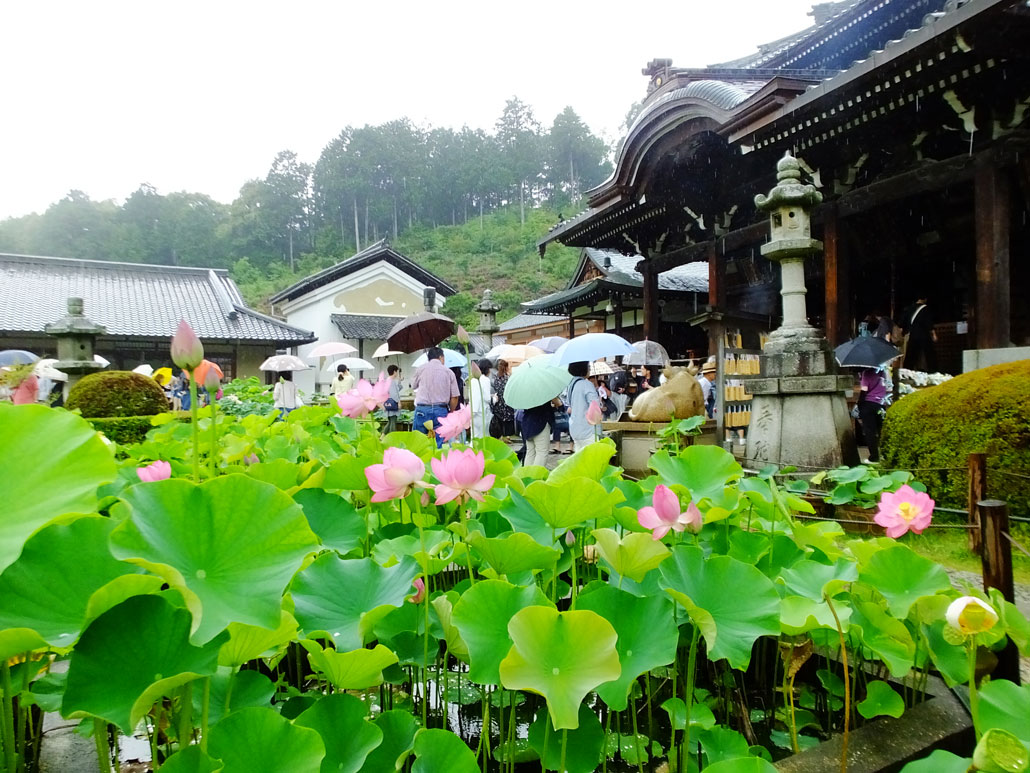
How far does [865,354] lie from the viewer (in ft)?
16.4

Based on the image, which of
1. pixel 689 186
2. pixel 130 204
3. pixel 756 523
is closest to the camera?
pixel 756 523

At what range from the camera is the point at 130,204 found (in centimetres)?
3681

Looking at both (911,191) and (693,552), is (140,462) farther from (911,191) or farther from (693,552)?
(911,191)

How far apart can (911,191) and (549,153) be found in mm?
39596

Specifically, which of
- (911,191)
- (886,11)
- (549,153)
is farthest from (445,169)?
(911,191)

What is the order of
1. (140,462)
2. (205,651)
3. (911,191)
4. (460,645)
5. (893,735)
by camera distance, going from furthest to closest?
(911,191) → (140,462) → (893,735) → (460,645) → (205,651)

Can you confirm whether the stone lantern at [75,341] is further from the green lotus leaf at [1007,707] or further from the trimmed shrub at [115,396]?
the green lotus leaf at [1007,707]

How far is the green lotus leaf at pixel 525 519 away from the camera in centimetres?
94

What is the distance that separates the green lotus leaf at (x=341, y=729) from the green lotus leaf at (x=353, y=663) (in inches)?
1.3

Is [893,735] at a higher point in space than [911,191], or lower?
lower

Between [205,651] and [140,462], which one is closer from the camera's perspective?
[205,651]

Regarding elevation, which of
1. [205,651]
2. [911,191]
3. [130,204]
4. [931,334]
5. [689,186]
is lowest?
[205,651]

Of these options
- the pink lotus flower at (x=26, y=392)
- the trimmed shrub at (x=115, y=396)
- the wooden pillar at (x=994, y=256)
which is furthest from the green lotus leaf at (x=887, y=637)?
the trimmed shrub at (x=115, y=396)

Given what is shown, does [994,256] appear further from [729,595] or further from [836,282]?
[729,595]
